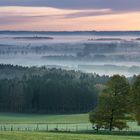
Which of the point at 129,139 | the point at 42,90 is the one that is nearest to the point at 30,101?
the point at 42,90

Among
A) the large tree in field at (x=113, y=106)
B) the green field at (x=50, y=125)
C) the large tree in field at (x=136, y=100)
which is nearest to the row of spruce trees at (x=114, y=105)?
the large tree in field at (x=113, y=106)

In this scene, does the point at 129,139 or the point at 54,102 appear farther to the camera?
the point at 54,102

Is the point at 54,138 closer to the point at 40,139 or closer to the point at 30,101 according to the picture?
the point at 40,139

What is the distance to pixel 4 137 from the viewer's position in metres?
39.8

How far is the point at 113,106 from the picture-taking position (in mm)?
68125

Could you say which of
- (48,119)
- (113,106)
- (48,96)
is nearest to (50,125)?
(113,106)

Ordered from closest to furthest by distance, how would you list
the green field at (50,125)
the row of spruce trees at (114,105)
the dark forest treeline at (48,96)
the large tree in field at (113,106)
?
the row of spruce trees at (114,105)
the large tree in field at (113,106)
the green field at (50,125)
the dark forest treeline at (48,96)

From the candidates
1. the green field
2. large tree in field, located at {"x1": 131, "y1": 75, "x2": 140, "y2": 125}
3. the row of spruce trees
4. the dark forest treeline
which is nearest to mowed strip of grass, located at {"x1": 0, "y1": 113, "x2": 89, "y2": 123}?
the green field

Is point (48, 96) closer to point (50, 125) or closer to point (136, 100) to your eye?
point (50, 125)

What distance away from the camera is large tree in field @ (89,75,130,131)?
67938mm

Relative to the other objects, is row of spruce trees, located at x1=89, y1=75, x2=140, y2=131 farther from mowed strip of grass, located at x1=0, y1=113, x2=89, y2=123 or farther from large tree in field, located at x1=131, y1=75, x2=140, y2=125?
mowed strip of grass, located at x1=0, y1=113, x2=89, y2=123

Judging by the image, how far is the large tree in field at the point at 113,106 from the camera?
67938 mm

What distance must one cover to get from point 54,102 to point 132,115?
251ft

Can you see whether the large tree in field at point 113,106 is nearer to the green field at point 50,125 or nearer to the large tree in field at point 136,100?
the large tree in field at point 136,100
